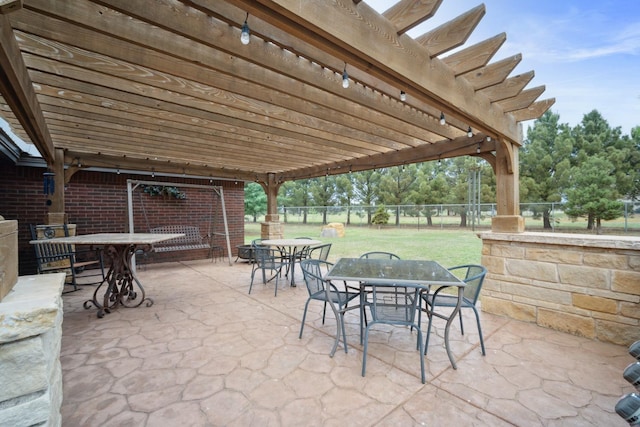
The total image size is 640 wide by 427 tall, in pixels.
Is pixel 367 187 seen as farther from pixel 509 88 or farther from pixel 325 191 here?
pixel 509 88

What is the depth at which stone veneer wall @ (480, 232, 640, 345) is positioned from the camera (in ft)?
7.86

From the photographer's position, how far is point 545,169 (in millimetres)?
11703

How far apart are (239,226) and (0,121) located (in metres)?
4.87

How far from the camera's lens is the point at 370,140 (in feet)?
12.9

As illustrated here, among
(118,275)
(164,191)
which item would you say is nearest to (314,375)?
(118,275)

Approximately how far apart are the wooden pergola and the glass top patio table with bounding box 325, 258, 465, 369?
140cm

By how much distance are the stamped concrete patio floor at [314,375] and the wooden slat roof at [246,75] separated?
203 cm

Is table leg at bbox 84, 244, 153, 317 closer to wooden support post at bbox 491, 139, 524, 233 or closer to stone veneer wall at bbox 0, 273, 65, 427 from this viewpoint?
stone veneer wall at bbox 0, 273, 65, 427

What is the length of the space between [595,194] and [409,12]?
12.6 meters

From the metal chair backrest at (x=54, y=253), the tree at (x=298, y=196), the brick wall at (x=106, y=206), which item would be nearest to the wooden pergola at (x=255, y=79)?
the metal chair backrest at (x=54, y=253)

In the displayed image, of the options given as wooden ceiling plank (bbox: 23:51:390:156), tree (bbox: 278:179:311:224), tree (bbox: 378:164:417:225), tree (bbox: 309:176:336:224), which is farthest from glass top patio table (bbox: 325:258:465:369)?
tree (bbox: 278:179:311:224)

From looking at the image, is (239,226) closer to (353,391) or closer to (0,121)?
(0,121)

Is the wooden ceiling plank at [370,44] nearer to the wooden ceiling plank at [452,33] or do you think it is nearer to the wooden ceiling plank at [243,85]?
the wooden ceiling plank at [452,33]

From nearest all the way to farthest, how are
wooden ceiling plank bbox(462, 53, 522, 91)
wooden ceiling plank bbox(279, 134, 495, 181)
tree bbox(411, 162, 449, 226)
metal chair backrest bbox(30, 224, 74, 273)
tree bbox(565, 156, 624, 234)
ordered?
wooden ceiling plank bbox(462, 53, 522, 91) → wooden ceiling plank bbox(279, 134, 495, 181) → metal chair backrest bbox(30, 224, 74, 273) → tree bbox(565, 156, 624, 234) → tree bbox(411, 162, 449, 226)
